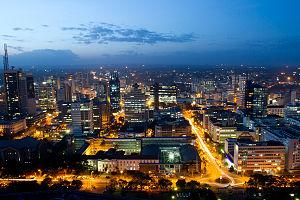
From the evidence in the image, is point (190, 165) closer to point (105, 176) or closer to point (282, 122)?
point (105, 176)

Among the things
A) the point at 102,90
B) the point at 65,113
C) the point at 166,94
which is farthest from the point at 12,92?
the point at 166,94

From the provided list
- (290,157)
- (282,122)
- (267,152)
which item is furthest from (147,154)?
(282,122)

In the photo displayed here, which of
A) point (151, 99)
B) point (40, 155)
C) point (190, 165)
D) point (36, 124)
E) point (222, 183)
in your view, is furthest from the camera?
point (151, 99)

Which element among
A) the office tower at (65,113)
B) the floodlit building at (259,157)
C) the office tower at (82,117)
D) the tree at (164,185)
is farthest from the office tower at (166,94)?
the tree at (164,185)

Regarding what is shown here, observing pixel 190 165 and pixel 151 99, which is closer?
pixel 190 165

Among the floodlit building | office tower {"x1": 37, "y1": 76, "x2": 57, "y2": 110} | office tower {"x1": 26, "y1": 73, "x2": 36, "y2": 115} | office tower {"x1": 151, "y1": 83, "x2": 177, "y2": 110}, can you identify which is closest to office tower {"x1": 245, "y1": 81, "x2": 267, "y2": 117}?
office tower {"x1": 151, "y1": 83, "x2": 177, "y2": 110}

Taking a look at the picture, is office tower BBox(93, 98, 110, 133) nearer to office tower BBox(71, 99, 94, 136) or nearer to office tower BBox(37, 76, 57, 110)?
office tower BBox(71, 99, 94, 136)

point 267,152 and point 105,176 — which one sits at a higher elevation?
point 267,152
